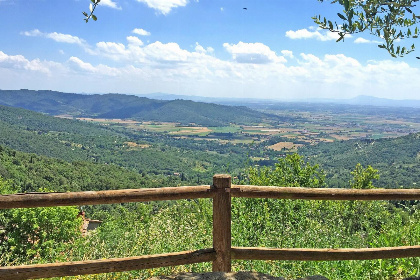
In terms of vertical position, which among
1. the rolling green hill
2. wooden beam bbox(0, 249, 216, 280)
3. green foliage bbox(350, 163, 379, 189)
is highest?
wooden beam bbox(0, 249, 216, 280)

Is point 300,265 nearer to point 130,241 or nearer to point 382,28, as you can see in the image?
point 130,241

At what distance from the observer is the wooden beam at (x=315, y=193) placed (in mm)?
2895

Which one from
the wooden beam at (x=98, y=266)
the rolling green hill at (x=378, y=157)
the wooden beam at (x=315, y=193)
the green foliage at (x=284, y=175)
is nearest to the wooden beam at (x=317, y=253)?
the wooden beam at (x=98, y=266)

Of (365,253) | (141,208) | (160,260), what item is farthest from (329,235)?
(141,208)

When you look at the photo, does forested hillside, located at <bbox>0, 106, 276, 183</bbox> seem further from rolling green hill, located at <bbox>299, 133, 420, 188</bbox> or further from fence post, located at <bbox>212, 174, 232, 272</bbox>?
fence post, located at <bbox>212, 174, 232, 272</bbox>

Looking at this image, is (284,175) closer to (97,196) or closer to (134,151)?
(97,196)

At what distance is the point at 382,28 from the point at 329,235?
2575 millimetres

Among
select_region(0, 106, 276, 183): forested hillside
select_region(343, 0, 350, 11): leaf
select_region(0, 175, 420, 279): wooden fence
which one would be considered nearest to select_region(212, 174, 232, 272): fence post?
select_region(0, 175, 420, 279): wooden fence

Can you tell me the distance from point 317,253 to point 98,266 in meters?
1.83

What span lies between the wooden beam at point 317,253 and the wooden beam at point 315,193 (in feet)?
1.53

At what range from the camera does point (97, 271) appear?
277 cm

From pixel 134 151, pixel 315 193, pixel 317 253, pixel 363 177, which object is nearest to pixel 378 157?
pixel 363 177

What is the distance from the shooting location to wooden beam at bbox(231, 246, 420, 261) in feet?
9.77

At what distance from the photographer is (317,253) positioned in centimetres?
301
